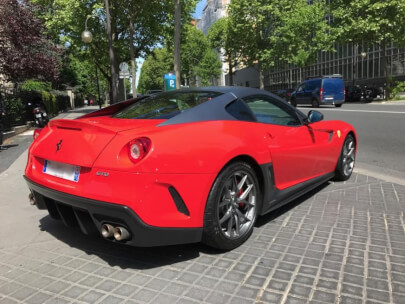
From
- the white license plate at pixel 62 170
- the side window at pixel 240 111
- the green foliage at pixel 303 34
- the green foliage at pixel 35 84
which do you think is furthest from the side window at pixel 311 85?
the white license plate at pixel 62 170

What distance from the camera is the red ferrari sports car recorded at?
2562mm

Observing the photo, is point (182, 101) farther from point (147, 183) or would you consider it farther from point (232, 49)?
point (232, 49)

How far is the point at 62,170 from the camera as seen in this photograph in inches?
116

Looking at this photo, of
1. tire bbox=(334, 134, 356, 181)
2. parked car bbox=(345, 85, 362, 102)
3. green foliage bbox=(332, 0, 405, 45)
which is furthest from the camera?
parked car bbox=(345, 85, 362, 102)

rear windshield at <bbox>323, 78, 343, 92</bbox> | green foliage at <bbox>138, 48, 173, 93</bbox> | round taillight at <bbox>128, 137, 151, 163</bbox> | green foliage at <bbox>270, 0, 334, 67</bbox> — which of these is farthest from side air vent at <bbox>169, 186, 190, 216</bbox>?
green foliage at <bbox>138, 48, 173, 93</bbox>

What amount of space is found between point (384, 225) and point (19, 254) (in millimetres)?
3459

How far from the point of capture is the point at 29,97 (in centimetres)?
1567

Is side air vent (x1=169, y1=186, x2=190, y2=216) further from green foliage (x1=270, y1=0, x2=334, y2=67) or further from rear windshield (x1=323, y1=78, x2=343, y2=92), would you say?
green foliage (x1=270, y1=0, x2=334, y2=67)

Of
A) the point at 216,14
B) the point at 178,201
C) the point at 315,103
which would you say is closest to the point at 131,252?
the point at 178,201

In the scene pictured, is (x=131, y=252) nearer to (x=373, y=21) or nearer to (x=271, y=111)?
(x=271, y=111)

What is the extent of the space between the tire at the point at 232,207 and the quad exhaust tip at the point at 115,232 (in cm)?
62

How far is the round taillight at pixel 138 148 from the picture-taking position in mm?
2559

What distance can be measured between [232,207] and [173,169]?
76cm

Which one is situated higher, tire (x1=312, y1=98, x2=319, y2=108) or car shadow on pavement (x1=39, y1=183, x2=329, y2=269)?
tire (x1=312, y1=98, x2=319, y2=108)
